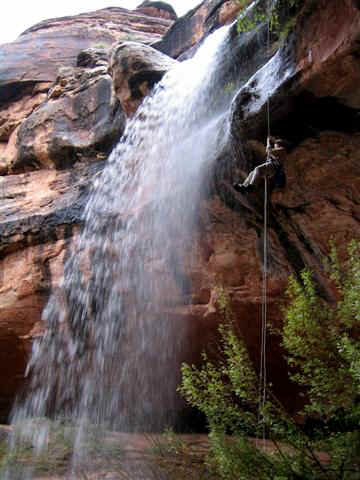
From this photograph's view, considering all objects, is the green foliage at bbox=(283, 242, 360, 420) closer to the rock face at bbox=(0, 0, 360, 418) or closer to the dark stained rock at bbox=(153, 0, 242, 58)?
the rock face at bbox=(0, 0, 360, 418)

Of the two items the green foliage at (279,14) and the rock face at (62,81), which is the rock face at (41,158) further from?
the green foliage at (279,14)

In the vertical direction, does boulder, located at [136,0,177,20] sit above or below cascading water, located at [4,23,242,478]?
above

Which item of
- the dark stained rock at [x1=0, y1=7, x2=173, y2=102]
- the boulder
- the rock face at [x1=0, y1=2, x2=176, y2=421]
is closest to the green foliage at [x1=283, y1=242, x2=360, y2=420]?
the rock face at [x1=0, y1=2, x2=176, y2=421]

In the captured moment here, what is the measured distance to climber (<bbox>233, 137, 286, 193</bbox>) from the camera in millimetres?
4164

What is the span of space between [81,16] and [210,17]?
739 centimetres

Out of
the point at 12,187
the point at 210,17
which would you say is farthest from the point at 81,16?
the point at 12,187

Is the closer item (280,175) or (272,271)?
(280,175)

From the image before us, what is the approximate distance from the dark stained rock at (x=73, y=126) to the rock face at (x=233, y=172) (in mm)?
26

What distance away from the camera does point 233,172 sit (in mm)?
4934

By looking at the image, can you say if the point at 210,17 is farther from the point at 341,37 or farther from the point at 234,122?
the point at 341,37

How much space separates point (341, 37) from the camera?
142 inches

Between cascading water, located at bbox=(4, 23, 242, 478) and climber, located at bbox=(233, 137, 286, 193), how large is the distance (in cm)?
117

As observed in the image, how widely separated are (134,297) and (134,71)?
364 cm

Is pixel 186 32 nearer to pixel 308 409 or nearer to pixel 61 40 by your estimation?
pixel 61 40
